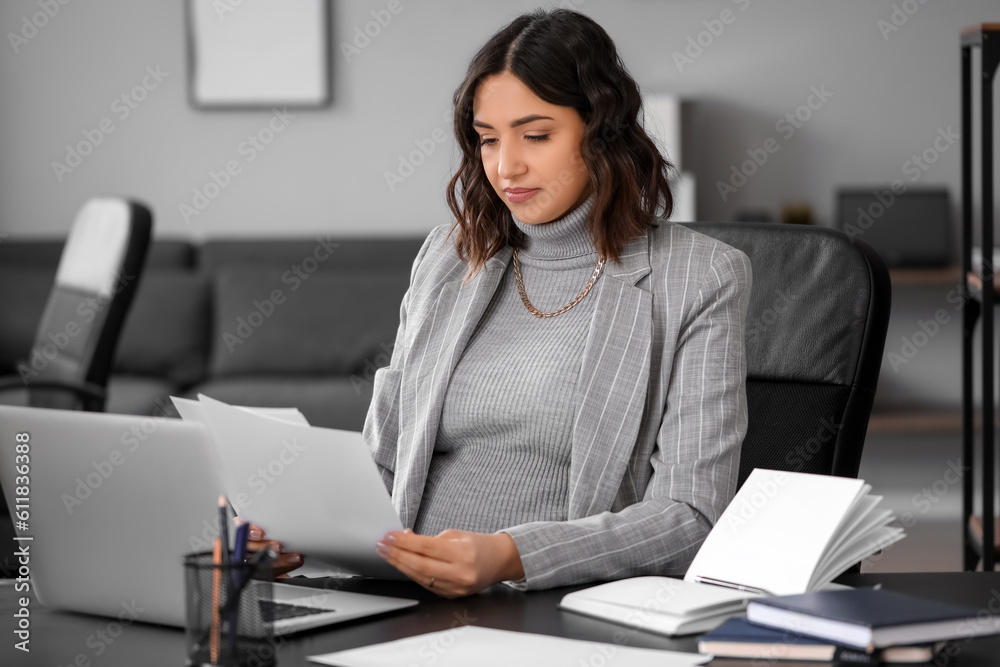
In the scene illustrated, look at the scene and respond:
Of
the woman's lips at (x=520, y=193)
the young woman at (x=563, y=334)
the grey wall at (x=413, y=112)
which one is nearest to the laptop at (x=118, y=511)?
the young woman at (x=563, y=334)

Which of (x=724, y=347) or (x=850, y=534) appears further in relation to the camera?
(x=724, y=347)

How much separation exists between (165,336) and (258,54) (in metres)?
1.07

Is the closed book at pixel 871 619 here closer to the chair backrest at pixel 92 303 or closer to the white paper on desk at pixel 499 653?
the white paper on desk at pixel 499 653

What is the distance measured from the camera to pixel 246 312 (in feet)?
12.6

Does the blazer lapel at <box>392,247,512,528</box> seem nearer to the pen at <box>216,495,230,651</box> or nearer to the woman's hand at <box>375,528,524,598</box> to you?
the woman's hand at <box>375,528,524,598</box>

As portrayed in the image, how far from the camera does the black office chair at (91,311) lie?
96.7 inches

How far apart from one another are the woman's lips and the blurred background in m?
2.45

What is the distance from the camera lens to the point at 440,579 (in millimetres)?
1036

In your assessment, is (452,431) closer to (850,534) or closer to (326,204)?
(850,534)

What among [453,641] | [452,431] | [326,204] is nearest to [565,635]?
[453,641]

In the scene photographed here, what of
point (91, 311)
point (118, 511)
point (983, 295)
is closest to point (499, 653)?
point (118, 511)

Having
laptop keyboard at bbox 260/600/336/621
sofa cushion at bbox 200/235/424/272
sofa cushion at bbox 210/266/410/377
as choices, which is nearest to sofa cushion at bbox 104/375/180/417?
sofa cushion at bbox 210/266/410/377

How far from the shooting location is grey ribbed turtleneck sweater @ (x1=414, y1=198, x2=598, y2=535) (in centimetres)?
140

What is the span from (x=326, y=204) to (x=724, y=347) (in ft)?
9.92
